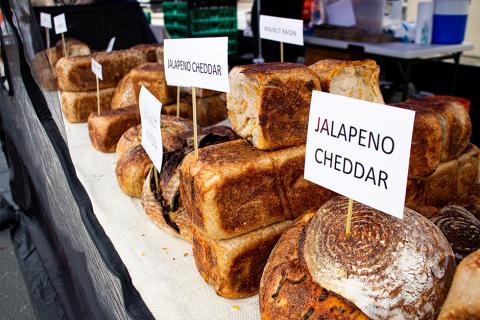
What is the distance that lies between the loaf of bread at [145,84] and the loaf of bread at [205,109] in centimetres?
6

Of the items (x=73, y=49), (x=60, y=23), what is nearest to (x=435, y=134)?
(x=60, y=23)

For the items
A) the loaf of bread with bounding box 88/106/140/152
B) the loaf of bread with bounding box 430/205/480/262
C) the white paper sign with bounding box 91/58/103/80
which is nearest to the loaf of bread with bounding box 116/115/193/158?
the loaf of bread with bounding box 88/106/140/152

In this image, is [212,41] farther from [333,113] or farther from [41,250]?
[41,250]

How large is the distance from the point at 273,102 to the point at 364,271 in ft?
1.98

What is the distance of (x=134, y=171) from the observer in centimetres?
195

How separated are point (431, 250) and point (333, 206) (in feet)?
0.82

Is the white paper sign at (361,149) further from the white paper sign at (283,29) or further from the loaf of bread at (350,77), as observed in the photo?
the white paper sign at (283,29)

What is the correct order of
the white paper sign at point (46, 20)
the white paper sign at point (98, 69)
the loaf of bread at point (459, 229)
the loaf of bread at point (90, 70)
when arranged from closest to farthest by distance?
the loaf of bread at point (459, 229) < the white paper sign at point (98, 69) < the loaf of bread at point (90, 70) < the white paper sign at point (46, 20)

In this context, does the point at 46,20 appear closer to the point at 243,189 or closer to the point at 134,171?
the point at 134,171

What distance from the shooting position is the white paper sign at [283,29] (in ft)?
6.77

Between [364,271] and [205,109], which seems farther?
[205,109]

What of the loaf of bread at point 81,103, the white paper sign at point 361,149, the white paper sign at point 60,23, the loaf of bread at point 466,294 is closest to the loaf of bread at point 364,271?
the white paper sign at point 361,149

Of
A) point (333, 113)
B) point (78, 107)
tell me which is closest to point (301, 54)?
point (78, 107)

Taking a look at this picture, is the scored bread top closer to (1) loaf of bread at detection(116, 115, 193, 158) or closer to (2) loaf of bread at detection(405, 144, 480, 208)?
(2) loaf of bread at detection(405, 144, 480, 208)
